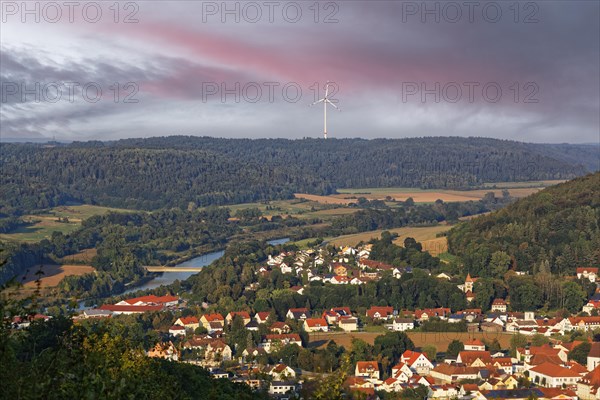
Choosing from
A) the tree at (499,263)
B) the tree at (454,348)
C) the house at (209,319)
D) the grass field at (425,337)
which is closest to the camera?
the tree at (454,348)

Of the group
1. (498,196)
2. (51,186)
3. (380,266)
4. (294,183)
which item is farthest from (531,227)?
(294,183)

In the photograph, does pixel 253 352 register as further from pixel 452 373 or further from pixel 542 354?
pixel 542 354

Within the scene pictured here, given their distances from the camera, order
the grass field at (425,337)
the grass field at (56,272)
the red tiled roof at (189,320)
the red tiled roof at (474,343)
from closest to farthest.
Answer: the red tiled roof at (474,343) < the grass field at (425,337) < the red tiled roof at (189,320) < the grass field at (56,272)

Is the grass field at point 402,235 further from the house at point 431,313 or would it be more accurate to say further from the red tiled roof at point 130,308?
the red tiled roof at point 130,308

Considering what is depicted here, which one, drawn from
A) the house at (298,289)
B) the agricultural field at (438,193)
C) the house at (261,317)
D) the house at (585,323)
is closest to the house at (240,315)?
the house at (261,317)

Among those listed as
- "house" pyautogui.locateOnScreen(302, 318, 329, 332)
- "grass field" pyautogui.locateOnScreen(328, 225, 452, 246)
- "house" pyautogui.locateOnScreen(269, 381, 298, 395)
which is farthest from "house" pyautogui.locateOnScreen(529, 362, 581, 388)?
"grass field" pyautogui.locateOnScreen(328, 225, 452, 246)

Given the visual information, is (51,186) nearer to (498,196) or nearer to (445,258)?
(498,196)

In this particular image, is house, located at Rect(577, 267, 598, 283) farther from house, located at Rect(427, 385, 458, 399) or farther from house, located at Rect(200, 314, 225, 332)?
house, located at Rect(427, 385, 458, 399)

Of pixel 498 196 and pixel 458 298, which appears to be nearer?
pixel 458 298
